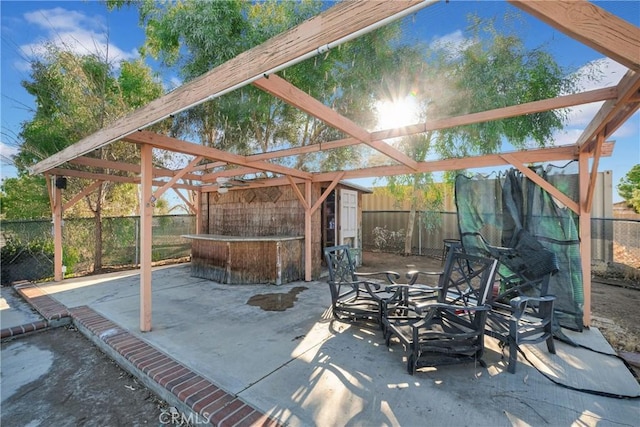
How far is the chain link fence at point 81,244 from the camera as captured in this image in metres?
5.50

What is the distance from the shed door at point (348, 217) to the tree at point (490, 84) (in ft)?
8.79

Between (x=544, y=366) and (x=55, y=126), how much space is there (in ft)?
31.8

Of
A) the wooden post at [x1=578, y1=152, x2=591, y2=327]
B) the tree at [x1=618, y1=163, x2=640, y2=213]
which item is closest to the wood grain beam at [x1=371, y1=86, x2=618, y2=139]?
the wooden post at [x1=578, y1=152, x2=591, y2=327]

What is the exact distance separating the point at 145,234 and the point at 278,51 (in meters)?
2.69

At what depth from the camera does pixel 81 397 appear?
2170 mm

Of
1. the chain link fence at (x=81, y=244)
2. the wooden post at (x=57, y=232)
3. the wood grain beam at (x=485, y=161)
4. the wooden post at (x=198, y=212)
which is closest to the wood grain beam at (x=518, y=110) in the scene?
the wood grain beam at (x=485, y=161)

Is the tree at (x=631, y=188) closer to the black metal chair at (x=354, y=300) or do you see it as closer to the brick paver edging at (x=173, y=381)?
the black metal chair at (x=354, y=300)

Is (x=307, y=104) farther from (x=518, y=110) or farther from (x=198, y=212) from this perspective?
(x=198, y=212)

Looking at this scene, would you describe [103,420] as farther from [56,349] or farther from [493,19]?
[493,19]

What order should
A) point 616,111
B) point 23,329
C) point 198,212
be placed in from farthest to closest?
1. point 198,212
2. point 23,329
3. point 616,111

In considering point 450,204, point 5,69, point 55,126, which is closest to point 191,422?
point 55,126

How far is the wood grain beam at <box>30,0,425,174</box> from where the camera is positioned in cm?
121

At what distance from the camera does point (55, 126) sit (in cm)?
632

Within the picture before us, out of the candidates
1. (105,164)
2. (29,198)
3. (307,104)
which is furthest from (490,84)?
→ (29,198)
